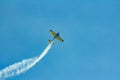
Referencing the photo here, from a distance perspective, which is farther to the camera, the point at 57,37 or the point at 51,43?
the point at 57,37

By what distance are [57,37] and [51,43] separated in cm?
873

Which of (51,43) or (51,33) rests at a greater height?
(51,33)

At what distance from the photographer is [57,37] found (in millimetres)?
100688

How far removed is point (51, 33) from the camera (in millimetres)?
100250

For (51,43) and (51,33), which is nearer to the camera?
(51,43)

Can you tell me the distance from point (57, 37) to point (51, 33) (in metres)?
4.18

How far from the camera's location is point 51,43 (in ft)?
306
